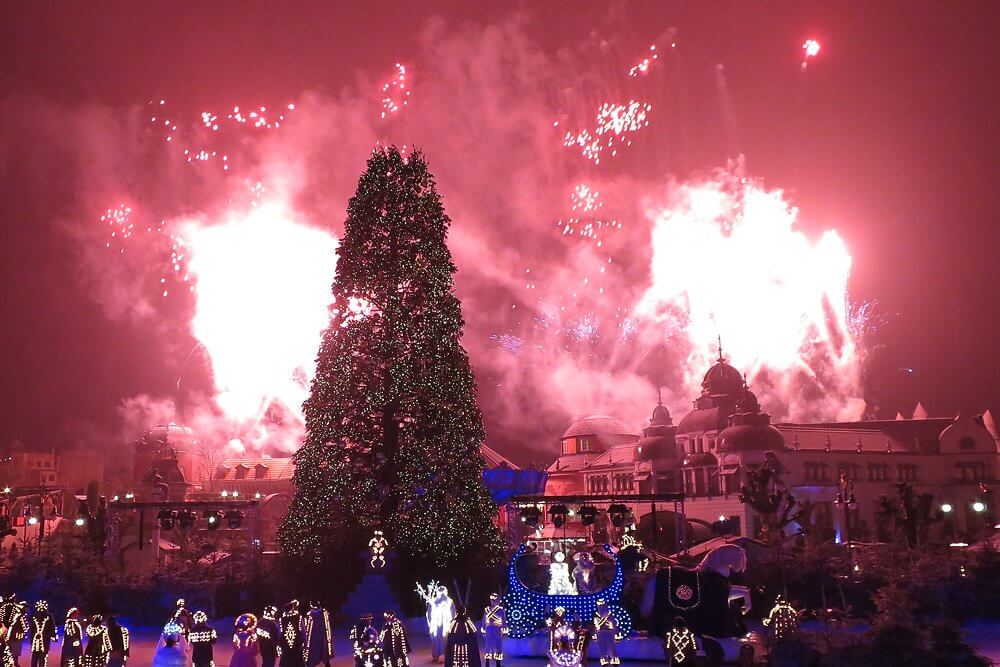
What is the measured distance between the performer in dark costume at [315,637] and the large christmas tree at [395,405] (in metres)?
7.16

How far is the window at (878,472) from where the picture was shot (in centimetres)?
7745

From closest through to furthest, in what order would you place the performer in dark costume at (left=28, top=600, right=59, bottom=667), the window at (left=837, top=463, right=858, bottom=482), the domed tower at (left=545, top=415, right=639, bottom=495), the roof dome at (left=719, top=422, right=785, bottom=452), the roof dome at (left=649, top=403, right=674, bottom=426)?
the performer in dark costume at (left=28, top=600, right=59, bottom=667) < the roof dome at (left=719, top=422, right=785, bottom=452) < the window at (left=837, top=463, right=858, bottom=482) < the roof dome at (left=649, top=403, right=674, bottom=426) < the domed tower at (left=545, top=415, right=639, bottom=495)

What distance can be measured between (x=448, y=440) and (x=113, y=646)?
11.9 meters

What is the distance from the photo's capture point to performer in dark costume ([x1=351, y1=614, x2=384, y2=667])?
16672 mm

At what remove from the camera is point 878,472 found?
7812 centimetres

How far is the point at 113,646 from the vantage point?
17.1 m

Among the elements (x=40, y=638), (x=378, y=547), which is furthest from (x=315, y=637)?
(x=378, y=547)

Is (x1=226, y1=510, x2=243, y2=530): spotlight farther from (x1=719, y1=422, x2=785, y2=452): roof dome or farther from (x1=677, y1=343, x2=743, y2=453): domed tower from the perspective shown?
(x1=677, y1=343, x2=743, y2=453): domed tower

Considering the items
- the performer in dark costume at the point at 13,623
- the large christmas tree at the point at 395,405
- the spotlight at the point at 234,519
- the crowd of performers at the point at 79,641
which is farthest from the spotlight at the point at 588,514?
the performer in dark costume at the point at 13,623

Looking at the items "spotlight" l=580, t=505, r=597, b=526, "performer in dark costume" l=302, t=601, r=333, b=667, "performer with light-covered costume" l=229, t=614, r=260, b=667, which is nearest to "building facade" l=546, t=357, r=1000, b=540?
"spotlight" l=580, t=505, r=597, b=526

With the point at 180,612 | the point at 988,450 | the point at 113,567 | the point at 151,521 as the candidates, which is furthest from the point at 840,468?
the point at 180,612

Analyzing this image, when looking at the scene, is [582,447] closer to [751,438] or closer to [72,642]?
[751,438]

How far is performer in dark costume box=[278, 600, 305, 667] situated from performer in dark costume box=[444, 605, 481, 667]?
3017 millimetres

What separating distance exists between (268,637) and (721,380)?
241ft
